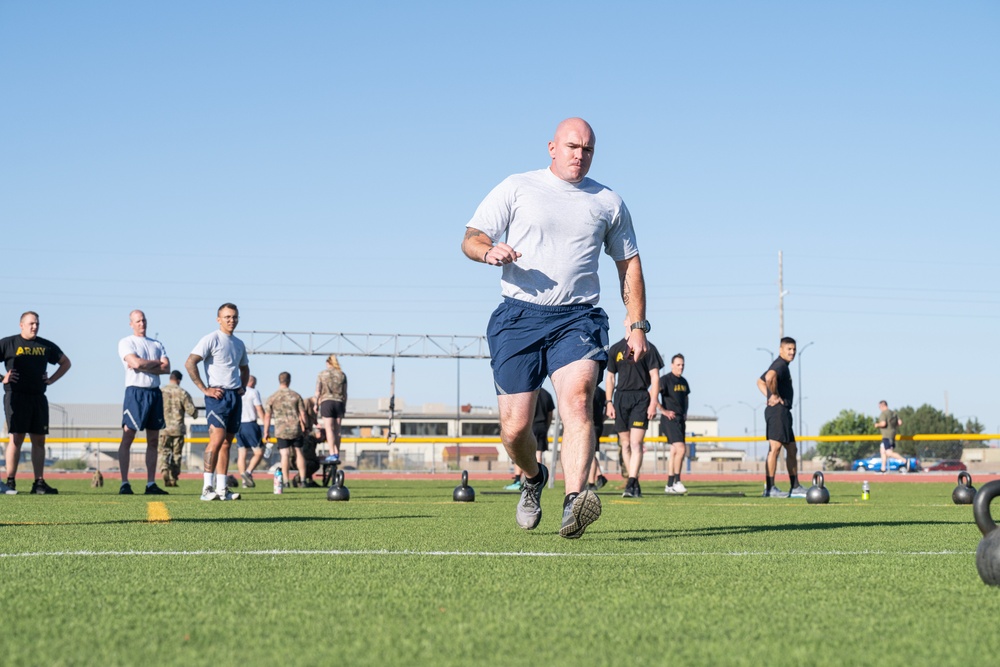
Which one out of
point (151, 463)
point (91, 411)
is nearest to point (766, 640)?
point (151, 463)

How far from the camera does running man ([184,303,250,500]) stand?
12430 mm

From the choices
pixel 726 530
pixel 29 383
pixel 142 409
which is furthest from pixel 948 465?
pixel 726 530

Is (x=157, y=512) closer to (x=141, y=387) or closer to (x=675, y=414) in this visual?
(x=141, y=387)

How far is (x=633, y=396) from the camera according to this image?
1590cm

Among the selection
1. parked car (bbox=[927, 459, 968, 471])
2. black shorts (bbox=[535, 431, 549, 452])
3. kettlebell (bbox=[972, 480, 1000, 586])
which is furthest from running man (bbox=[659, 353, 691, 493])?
parked car (bbox=[927, 459, 968, 471])

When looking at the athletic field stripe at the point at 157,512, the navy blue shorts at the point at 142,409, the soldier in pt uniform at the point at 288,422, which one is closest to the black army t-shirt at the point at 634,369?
the navy blue shorts at the point at 142,409

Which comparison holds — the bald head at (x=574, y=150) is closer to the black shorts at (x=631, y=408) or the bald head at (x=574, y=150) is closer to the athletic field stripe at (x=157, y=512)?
the athletic field stripe at (x=157, y=512)

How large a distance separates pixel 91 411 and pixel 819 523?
14591 centimetres

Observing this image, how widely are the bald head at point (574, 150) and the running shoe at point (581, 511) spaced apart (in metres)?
2.00

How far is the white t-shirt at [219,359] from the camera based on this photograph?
12570 millimetres

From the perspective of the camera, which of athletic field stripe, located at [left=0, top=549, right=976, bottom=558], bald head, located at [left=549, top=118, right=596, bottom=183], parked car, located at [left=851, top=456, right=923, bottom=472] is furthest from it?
parked car, located at [left=851, top=456, right=923, bottom=472]

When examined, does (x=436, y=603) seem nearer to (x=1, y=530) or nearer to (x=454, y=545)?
(x=454, y=545)

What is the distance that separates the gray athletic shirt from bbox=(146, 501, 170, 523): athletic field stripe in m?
3.35

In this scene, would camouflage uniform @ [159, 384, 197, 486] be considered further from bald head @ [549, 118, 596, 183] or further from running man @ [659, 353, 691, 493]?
bald head @ [549, 118, 596, 183]
